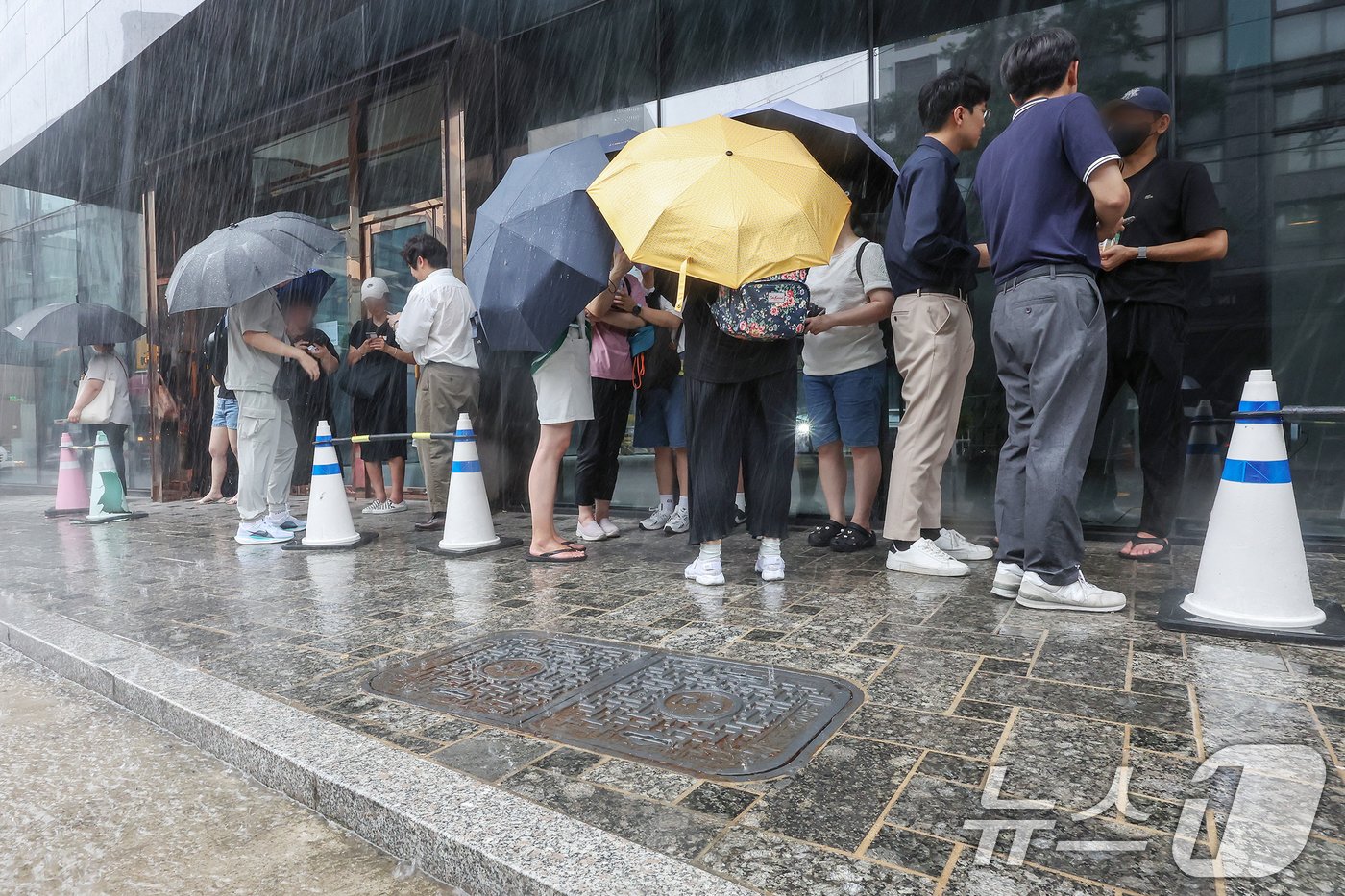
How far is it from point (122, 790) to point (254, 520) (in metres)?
4.33

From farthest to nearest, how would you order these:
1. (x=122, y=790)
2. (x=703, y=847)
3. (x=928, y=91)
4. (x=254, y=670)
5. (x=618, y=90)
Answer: (x=618, y=90) < (x=928, y=91) < (x=254, y=670) < (x=122, y=790) < (x=703, y=847)

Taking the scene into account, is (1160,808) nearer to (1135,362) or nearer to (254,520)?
(1135,362)

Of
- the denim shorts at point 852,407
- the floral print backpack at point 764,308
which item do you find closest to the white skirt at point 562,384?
the floral print backpack at point 764,308

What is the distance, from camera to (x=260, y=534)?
242 inches

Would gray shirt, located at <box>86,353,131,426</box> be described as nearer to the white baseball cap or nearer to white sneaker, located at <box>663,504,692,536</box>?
the white baseball cap

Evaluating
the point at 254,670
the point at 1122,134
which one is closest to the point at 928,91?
the point at 1122,134

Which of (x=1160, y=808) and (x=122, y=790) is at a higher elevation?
(x=1160, y=808)

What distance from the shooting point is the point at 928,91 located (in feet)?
13.2

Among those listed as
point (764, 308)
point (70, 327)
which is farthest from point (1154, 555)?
point (70, 327)

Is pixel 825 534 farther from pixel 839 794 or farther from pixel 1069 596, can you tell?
pixel 839 794

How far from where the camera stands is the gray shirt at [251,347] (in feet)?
18.9

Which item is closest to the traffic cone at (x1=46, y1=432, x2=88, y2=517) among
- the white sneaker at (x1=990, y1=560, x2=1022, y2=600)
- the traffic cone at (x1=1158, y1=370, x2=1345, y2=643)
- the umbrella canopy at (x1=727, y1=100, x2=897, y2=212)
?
the umbrella canopy at (x1=727, y1=100, x2=897, y2=212)

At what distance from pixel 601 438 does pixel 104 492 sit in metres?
5.97

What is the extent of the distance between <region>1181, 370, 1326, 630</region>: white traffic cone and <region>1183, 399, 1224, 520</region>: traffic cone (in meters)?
2.05
